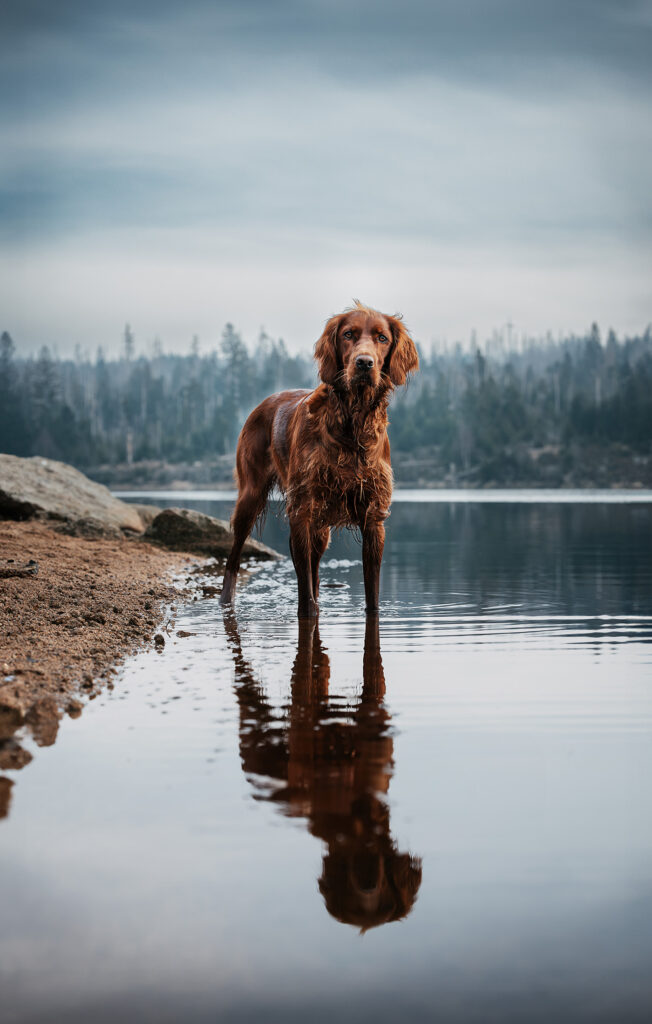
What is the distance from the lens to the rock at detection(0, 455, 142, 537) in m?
16.1

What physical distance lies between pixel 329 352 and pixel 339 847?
4.99 m

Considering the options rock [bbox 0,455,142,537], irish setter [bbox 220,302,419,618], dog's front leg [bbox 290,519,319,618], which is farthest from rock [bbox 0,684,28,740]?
rock [bbox 0,455,142,537]

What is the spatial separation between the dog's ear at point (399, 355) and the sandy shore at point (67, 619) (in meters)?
2.52

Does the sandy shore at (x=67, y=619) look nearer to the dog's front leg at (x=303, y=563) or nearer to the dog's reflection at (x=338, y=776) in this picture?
the dog's reflection at (x=338, y=776)

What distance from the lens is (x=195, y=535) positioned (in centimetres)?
1622

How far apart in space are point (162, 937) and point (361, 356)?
5055 millimetres

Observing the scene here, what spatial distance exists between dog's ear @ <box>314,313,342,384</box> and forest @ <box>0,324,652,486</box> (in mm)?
79446

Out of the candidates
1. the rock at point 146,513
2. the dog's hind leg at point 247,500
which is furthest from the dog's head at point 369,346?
the rock at point 146,513

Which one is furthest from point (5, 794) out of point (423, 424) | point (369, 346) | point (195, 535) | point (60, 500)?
point (423, 424)

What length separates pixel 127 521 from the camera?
18.7 meters

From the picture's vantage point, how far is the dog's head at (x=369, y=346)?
711cm

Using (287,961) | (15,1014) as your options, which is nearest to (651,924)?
(287,961)

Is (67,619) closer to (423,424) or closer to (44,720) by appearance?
(44,720)

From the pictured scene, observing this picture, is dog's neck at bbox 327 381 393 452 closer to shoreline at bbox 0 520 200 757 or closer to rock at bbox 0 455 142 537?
shoreline at bbox 0 520 200 757
